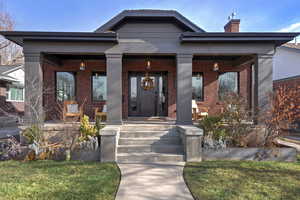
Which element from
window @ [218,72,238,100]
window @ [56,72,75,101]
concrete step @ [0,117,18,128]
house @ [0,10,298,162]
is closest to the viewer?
house @ [0,10,298,162]

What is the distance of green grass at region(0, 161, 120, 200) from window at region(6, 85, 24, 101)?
443 inches

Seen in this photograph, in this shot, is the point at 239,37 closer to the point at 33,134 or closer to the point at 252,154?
the point at 252,154

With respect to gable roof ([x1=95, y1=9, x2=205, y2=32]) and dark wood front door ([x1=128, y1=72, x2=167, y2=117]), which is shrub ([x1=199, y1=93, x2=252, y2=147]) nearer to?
gable roof ([x1=95, y1=9, x2=205, y2=32])

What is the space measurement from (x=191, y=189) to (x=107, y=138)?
7.65 feet

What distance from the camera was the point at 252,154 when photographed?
4562 mm

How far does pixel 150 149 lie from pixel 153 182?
1.51 meters

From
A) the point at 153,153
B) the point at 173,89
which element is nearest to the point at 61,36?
the point at 153,153

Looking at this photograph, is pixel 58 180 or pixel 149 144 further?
pixel 149 144

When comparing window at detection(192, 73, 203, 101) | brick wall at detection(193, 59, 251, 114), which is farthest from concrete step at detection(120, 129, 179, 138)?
window at detection(192, 73, 203, 101)

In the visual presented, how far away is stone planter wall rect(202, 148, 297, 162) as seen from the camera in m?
4.52

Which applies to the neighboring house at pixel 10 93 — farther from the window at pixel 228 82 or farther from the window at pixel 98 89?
the window at pixel 228 82

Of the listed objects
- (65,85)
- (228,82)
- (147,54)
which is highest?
(147,54)

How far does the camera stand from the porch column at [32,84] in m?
5.33

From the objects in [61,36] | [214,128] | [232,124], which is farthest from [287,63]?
[61,36]
